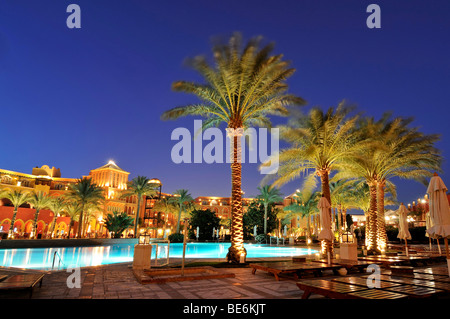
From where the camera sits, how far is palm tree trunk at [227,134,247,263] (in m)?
12.8

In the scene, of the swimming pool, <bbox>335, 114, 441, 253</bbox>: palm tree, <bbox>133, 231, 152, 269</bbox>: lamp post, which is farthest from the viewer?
<bbox>335, 114, 441, 253</bbox>: palm tree

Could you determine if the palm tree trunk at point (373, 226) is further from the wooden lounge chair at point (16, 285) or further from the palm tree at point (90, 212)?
the palm tree at point (90, 212)

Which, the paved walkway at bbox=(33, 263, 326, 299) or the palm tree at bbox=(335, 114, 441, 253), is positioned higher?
the palm tree at bbox=(335, 114, 441, 253)

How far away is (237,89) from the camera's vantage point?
13.8 meters

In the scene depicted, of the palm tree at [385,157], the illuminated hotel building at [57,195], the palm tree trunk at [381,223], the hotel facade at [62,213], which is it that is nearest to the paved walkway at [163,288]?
the palm tree at [385,157]

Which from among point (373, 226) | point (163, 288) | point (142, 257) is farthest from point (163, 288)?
point (373, 226)

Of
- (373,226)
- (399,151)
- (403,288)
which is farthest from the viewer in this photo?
(373,226)

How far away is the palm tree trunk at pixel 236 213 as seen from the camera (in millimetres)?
12797

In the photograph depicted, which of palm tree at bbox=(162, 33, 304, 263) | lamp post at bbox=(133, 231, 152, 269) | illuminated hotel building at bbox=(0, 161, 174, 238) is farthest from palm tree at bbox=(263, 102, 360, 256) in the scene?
illuminated hotel building at bbox=(0, 161, 174, 238)

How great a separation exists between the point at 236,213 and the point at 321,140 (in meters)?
6.22

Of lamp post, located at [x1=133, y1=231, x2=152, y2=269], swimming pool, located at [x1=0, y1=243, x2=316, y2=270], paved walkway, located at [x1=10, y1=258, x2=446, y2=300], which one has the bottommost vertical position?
swimming pool, located at [x1=0, y1=243, x2=316, y2=270]

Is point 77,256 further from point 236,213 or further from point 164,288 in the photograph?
point 164,288

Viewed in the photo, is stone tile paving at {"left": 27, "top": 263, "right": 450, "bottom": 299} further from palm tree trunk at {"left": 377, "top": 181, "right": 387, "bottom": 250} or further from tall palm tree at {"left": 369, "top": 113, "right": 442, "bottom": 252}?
palm tree trunk at {"left": 377, "top": 181, "right": 387, "bottom": 250}
